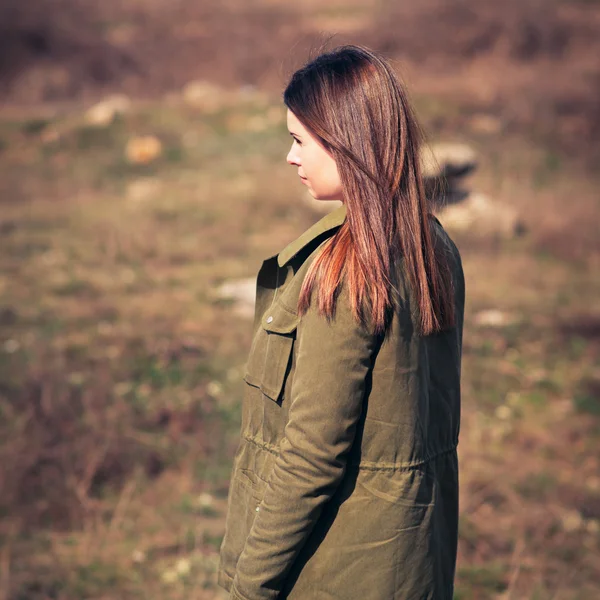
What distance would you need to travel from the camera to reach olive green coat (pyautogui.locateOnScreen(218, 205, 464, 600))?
1.42 metres

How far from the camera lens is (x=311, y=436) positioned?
56.2 inches

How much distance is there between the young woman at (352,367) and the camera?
1.42 m

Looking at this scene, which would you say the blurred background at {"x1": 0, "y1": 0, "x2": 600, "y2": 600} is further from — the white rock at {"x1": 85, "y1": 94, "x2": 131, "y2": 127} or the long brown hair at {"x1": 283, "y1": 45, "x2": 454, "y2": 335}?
the long brown hair at {"x1": 283, "y1": 45, "x2": 454, "y2": 335}

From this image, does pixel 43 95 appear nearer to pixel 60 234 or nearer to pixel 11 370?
pixel 60 234

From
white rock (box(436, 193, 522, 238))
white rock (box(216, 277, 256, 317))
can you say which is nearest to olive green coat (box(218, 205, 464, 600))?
white rock (box(216, 277, 256, 317))

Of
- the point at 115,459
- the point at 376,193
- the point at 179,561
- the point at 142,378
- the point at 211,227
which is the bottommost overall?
the point at 179,561

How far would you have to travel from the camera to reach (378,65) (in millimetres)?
1533

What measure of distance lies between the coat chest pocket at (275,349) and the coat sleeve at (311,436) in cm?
3

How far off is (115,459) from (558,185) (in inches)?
362

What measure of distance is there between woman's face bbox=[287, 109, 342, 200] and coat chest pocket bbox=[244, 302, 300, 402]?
0.25 meters

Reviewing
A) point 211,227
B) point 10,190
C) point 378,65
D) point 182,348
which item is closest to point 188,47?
point 10,190

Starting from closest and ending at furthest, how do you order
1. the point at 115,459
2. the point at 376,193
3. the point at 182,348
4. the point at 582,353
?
the point at 376,193, the point at 115,459, the point at 182,348, the point at 582,353

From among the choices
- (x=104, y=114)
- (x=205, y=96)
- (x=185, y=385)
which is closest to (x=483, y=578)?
(x=185, y=385)

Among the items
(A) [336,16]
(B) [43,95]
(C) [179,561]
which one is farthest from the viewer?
(A) [336,16]
